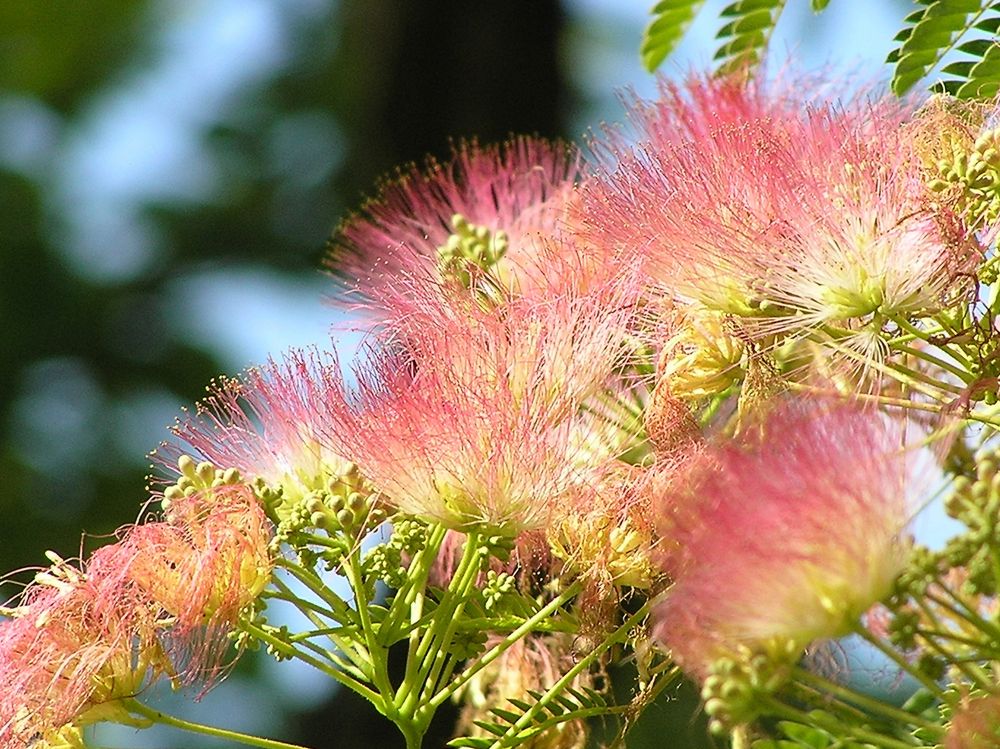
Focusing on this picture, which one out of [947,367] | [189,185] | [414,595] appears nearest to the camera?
[947,367]

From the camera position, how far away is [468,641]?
2166mm

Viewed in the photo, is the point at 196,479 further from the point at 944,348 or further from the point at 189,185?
the point at 189,185

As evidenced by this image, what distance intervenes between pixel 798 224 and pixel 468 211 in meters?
1.03

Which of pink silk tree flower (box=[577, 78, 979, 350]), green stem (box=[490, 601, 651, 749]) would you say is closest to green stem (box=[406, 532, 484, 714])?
green stem (box=[490, 601, 651, 749])

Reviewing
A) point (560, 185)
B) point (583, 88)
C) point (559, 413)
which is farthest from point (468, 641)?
point (583, 88)

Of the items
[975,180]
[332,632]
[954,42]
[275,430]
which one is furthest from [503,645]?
[954,42]

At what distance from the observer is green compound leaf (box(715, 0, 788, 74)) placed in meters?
2.69

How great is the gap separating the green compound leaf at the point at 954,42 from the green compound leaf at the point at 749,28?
36 centimetres

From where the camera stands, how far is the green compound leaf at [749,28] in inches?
106

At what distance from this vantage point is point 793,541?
1525mm

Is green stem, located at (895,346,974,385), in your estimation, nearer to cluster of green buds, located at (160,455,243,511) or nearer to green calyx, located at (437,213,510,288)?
green calyx, located at (437,213,510,288)

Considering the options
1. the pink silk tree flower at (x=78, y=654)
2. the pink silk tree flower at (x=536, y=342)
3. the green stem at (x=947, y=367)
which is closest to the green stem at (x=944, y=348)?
the green stem at (x=947, y=367)

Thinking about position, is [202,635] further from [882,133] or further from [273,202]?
[273,202]

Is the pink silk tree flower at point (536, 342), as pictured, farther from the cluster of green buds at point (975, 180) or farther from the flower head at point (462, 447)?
Result: the cluster of green buds at point (975, 180)
